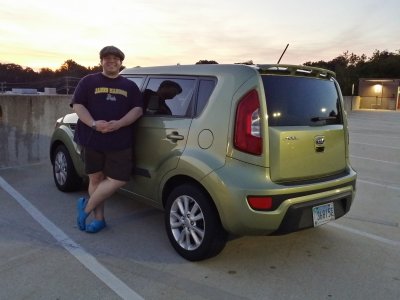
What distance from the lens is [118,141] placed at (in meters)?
3.93

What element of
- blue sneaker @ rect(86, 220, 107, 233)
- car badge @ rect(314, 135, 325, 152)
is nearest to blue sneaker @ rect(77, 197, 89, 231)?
blue sneaker @ rect(86, 220, 107, 233)

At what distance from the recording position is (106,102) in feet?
12.8

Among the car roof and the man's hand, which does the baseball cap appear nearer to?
the car roof

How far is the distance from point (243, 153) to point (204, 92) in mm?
704

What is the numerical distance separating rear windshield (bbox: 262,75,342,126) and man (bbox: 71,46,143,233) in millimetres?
1396

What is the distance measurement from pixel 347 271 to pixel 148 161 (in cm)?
206

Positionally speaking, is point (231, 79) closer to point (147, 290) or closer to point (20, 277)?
point (147, 290)

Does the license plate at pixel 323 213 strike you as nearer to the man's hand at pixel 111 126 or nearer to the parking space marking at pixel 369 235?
the parking space marking at pixel 369 235

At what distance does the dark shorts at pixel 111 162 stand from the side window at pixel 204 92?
0.95 meters

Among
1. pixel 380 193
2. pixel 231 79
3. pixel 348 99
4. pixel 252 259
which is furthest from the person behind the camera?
pixel 348 99

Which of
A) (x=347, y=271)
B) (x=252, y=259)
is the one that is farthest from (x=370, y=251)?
(x=252, y=259)

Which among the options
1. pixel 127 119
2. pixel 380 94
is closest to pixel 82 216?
pixel 127 119

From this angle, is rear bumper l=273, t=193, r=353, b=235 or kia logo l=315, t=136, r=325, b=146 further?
kia logo l=315, t=136, r=325, b=146

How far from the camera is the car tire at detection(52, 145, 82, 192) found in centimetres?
539
